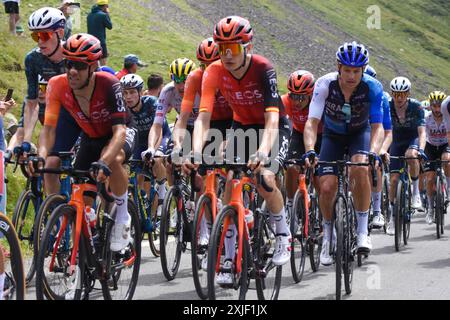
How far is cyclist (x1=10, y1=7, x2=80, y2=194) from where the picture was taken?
26.8 feet

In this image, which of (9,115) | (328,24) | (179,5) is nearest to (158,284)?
(9,115)

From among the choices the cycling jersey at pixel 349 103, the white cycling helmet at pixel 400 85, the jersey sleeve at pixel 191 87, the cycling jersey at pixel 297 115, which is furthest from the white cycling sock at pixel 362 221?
the white cycling helmet at pixel 400 85

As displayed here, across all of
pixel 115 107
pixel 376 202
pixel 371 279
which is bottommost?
pixel 371 279

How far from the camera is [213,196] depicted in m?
8.08

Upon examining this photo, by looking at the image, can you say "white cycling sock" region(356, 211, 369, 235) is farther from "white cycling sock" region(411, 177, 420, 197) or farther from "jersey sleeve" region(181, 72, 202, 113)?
"white cycling sock" region(411, 177, 420, 197)

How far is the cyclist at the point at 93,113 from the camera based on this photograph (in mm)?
7266

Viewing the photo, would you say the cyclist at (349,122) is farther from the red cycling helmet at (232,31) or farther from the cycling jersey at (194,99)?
the red cycling helmet at (232,31)

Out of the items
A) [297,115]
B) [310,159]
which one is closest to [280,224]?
[310,159]

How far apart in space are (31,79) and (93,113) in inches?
71.0

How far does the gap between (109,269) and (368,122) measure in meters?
3.57

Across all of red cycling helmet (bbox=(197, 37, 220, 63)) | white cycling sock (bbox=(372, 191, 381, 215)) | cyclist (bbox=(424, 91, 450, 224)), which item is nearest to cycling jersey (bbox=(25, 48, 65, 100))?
red cycling helmet (bbox=(197, 37, 220, 63))

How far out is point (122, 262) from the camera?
7555 millimetres

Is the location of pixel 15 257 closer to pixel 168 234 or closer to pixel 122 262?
pixel 122 262

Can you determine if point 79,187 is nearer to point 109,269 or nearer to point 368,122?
point 109,269
